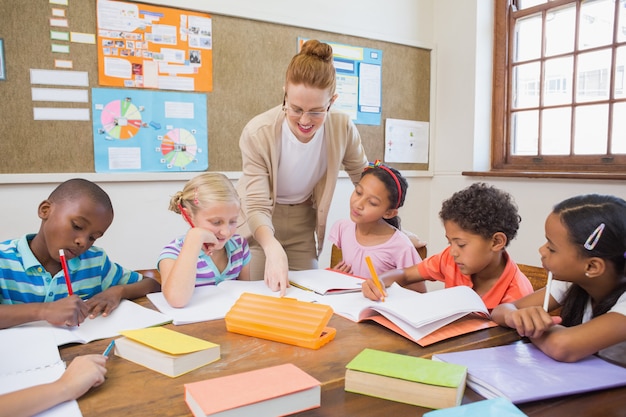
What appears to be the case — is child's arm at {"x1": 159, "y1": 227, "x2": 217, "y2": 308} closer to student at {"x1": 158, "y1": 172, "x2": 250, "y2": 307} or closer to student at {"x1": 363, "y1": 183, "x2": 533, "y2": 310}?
student at {"x1": 158, "y1": 172, "x2": 250, "y2": 307}

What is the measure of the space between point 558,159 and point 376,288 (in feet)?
7.05

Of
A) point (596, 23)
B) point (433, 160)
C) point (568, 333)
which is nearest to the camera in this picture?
point (568, 333)

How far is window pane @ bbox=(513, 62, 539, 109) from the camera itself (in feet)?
9.77

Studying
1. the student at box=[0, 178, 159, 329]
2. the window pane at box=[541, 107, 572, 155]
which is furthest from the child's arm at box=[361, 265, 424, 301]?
the window pane at box=[541, 107, 572, 155]

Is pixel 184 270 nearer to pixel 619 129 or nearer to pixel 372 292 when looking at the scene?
pixel 372 292

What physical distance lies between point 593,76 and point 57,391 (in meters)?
2.98

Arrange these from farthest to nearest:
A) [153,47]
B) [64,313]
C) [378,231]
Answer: [153,47], [378,231], [64,313]

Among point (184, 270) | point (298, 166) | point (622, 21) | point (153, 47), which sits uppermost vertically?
point (622, 21)

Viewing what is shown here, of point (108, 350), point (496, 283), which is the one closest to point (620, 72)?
point (496, 283)

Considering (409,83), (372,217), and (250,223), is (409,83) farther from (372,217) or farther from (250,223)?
(250,223)

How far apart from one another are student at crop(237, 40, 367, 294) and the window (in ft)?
5.15

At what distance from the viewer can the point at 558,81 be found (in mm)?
2863

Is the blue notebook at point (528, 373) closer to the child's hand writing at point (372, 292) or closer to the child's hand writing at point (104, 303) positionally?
the child's hand writing at point (372, 292)

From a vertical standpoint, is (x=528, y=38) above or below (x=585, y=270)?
above
